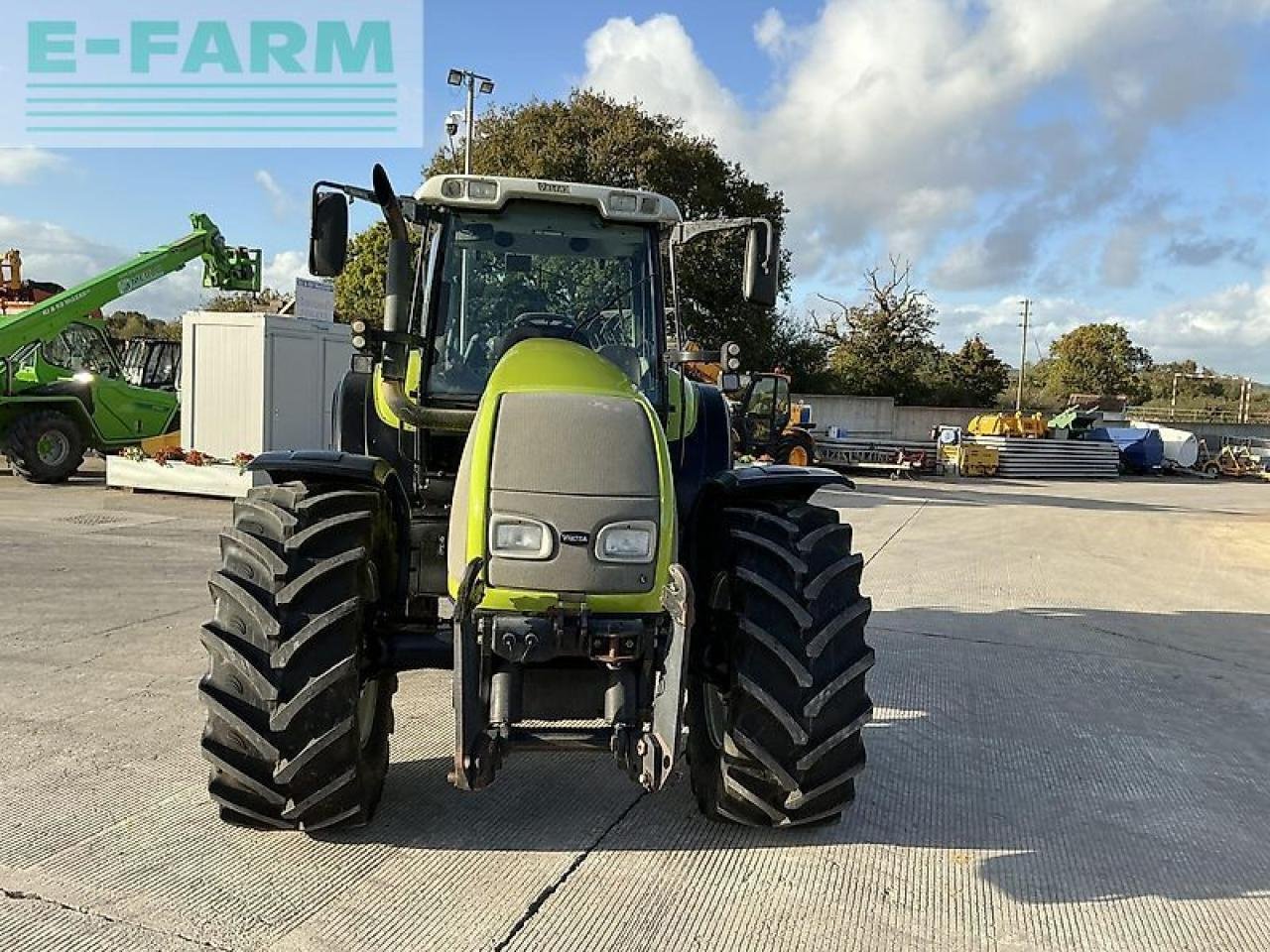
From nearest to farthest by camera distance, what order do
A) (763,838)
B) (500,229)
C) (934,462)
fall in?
(763,838), (500,229), (934,462)

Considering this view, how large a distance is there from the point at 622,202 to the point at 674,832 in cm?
265

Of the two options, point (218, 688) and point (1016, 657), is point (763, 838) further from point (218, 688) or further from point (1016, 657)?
point (1016, 657)

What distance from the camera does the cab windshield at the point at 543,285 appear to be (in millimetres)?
4668

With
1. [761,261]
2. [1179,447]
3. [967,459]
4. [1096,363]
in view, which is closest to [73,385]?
[761,261]

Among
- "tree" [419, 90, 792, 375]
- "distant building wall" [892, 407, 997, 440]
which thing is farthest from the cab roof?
"distant building wall" [892, 407, 997, 440]

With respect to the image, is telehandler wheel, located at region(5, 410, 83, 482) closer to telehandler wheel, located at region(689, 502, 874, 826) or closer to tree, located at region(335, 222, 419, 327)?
telehandler wheel, located at region(689, 502, 874, 826)

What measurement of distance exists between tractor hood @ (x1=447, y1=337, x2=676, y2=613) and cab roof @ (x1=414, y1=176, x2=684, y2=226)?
1.47 m

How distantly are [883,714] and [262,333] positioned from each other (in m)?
12.3

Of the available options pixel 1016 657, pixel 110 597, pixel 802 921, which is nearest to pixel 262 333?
pixel 110 597

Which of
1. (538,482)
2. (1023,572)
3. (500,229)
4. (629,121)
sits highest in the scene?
(629,121)

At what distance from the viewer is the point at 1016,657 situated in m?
7.10

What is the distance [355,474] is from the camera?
394 centimetres

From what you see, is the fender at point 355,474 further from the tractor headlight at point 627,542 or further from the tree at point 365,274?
the tree at point 365,274

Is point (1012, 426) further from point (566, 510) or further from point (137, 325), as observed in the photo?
point (137, 325)
